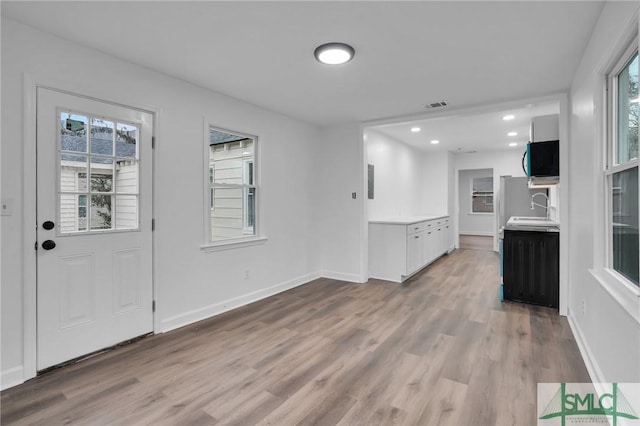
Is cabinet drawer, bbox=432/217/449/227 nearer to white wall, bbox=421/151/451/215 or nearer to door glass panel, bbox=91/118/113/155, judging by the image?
white wall, bbox=421/151/451/215

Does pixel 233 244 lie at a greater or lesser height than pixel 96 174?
lesser

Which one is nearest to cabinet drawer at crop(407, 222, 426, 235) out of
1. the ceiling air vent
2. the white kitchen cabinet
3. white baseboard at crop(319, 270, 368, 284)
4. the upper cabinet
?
the white kitchen cabinet

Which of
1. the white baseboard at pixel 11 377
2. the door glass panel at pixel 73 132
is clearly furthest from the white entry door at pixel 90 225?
the white baseboard at pixel 11 377

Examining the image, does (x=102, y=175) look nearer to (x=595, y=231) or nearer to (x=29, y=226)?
(x=29, y=226)

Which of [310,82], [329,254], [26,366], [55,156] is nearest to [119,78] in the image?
[55,156]

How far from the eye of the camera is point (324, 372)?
2326mm

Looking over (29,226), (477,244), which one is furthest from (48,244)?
(477,244)

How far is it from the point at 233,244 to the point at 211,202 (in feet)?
1.82

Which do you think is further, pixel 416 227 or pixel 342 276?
pixel 416 227

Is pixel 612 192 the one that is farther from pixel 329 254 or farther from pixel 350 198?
pixel 329 254

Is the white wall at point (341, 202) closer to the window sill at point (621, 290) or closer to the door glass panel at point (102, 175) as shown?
the door glass panel at point (102, 175)

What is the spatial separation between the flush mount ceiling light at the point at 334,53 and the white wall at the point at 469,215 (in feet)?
31.2

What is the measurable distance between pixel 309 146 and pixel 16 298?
12.3 ft

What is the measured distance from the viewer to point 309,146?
4973 millimetres
